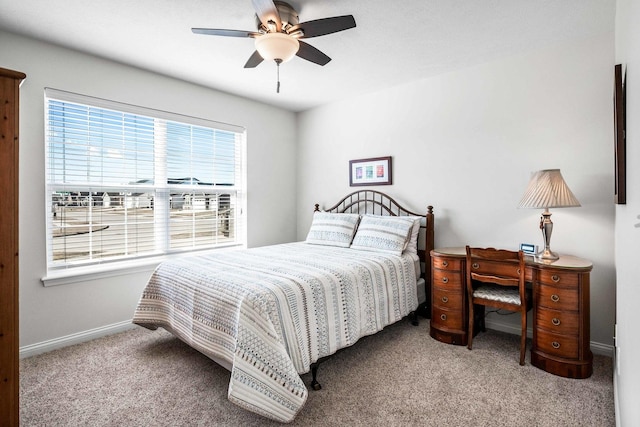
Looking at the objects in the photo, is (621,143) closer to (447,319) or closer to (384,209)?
(447,319)

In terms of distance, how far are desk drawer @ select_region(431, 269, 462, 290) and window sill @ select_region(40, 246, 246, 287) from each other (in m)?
2.75

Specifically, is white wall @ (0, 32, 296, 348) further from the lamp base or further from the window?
the lamp base

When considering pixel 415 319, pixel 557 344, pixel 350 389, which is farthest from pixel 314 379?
pixel 557 344

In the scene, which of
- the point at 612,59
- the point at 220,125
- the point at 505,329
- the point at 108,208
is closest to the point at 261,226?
the point at 220,125

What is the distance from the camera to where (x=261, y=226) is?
14.3 feet

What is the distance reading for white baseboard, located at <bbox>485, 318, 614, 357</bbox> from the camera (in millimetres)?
2496

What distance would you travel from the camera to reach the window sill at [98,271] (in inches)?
107

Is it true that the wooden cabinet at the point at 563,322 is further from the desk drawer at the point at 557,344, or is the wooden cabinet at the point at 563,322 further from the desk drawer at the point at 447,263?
the desk drawer at the point at 447,263

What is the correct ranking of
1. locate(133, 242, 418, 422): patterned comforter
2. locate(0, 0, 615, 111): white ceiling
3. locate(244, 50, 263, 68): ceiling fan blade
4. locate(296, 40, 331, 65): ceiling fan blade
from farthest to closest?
locate(244, 50, 263, 68): ceiling fan blade
locate(296, 40, 331, 65): ceiling fan blade
locate(0, 0, 615, 111): white ceiling
locate(133, 242, 418, 422): patterned comforter

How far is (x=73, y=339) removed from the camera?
2789 millimetres

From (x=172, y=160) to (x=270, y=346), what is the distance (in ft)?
8.43

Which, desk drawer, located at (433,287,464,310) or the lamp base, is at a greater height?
the lamp base

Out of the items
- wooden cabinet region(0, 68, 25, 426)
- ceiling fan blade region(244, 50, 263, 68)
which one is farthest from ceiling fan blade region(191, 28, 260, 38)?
wooden cabinet region(0, 68, 25, 426)

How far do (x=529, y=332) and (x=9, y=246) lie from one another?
356 cm
